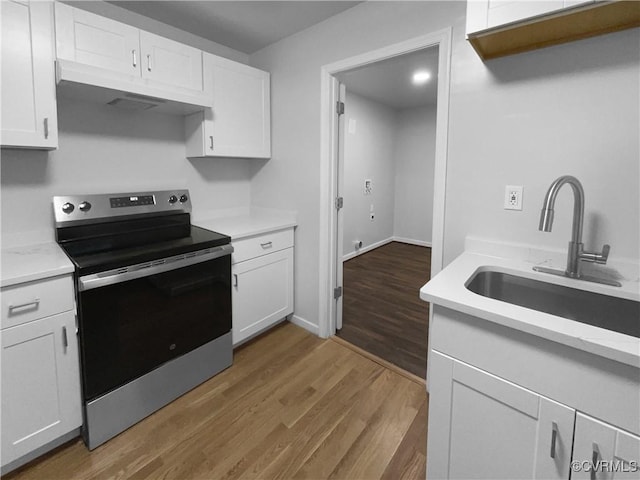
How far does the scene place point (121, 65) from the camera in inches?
70.0

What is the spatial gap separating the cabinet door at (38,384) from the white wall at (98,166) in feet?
2.35

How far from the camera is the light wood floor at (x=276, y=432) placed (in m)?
1.42

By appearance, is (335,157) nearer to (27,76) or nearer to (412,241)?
(27,76)

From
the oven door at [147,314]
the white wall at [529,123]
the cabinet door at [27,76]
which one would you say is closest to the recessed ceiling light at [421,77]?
the white wall at [529,123]

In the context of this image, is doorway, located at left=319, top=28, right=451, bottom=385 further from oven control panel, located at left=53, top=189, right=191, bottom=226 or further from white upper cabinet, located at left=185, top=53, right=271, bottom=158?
oven control panel, located at left=53, top=189, right=191, bottom=226

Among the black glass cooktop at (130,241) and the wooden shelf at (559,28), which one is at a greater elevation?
the wooden shelf at (559,28)

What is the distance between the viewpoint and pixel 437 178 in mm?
1770

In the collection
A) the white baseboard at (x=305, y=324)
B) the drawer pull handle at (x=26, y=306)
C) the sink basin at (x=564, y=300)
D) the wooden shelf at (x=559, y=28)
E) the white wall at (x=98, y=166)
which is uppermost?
the wooden shelf at (x=559, y=28)

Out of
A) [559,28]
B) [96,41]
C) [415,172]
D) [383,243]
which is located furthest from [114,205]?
[415,172]

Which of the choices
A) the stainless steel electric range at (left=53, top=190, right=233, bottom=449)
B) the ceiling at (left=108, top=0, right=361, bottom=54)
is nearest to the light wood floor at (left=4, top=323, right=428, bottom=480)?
the stainless steel electric range at (left=53, top=190, right=233, bottom=449)

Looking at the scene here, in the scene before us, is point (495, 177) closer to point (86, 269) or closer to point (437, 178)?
point (437, 178)

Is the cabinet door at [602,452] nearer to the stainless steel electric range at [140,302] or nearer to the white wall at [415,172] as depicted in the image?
the stainless steel electric range at [140,302]

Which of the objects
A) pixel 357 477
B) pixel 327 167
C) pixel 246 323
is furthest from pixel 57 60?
pixel 357 477

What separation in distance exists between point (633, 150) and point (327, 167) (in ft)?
5.24
